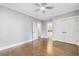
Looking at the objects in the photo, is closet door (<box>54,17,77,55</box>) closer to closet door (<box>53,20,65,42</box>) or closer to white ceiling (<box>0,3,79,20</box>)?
closet door (<box>53,20,65,42</box>)

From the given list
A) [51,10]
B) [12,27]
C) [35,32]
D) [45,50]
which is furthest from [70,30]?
[12,27]

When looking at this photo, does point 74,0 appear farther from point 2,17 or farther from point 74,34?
point 2,17

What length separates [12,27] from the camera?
3043 mm

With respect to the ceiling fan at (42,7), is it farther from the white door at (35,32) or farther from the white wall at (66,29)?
the white door at (35,32)

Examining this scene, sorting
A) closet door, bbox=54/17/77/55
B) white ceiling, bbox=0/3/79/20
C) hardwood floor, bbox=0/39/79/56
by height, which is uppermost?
white ceiling, bbox=0/3/79/20

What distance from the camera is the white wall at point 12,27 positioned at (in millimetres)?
2664

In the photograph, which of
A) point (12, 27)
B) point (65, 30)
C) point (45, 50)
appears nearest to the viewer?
point (65, 30)

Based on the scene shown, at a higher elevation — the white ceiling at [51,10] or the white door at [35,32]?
the white ceiling at [51,10]

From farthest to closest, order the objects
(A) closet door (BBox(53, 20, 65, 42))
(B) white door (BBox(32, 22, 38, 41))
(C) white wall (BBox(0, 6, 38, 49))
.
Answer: (B) white door (BBox(32, 22, 38, 41))
(C) white wall (BBox(0, 6, 38, 49))
(A) closet door (BBox(53, 20, 65, 42))

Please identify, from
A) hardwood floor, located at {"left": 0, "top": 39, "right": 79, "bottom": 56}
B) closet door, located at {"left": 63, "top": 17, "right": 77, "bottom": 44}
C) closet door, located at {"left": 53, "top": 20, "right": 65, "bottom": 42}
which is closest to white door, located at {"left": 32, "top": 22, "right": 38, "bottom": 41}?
hardwood floor, located at {"left": 0, "top": 39, "right": 79, "bottom": 56}

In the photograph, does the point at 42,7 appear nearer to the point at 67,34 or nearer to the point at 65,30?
the point at 65,30

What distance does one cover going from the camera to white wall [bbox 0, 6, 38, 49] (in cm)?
266

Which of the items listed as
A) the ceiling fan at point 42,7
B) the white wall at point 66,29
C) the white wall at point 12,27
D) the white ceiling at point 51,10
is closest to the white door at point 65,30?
the white wall at point 66,29

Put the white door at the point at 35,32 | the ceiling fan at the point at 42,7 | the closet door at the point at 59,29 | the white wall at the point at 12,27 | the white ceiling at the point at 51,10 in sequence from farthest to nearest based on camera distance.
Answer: the white door at the point at 35,32 → the white wall at the point at 12,27 → the closet door at the point at 59,29 → the white ceiling at the point at 51,10 → the ceiling fan at the point at 42,7
